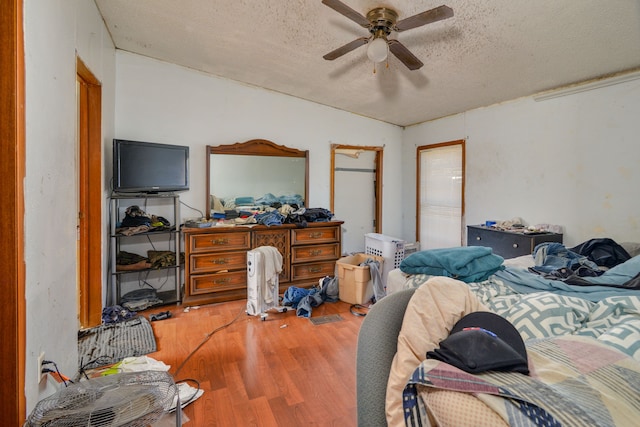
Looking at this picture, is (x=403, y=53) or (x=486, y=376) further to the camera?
(x=403, y=53)

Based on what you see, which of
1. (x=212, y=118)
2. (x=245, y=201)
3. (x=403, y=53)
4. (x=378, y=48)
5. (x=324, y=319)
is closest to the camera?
(x=378, y=48)

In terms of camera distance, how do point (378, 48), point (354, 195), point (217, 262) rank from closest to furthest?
1. point (378, 48)
2. point (217, 262)
3. point (354, 195)

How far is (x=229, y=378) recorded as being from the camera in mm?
2070

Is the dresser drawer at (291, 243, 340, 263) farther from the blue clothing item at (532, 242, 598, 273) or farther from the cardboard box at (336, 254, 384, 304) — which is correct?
the blue clothing item at (532, 242, 598, 273)

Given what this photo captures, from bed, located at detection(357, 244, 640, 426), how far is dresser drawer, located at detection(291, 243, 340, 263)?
270 cm

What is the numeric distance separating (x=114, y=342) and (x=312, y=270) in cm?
211

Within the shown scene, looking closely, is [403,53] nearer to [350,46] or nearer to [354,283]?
[350,46]

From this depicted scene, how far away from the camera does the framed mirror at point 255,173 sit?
3.88m

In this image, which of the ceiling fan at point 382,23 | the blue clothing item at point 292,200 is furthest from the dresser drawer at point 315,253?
the ceiling fan at point 382,23

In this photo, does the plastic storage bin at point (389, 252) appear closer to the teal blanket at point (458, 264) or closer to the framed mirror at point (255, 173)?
the framed mirror at point (255, 173)

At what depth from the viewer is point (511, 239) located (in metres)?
3.21

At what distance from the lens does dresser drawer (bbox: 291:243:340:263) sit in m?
3.83

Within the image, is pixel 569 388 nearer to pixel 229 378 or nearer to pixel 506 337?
pixel 506 337

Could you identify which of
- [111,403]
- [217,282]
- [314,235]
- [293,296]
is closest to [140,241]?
[217,282]
